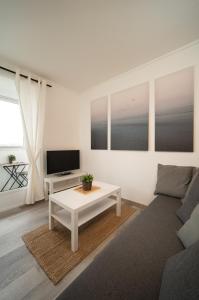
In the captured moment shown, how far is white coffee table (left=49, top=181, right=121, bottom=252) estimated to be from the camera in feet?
4.79

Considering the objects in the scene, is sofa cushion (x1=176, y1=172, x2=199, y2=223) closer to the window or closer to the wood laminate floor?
the wood laminate floor

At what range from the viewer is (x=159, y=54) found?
2129mm

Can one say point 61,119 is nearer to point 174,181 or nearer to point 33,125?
point 33,125

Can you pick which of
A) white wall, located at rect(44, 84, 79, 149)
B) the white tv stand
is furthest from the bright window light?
the white tv stand

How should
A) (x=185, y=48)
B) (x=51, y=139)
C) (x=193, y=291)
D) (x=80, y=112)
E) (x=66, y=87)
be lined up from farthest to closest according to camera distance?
1. (x=80, y=112)
2. (x=66, y=87)
3. (x=51, y=139)
4. (x=185, y=48)
5. (x=193, y=291)

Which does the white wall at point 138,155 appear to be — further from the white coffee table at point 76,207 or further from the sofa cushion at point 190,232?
the sofa cushion at point 190,232

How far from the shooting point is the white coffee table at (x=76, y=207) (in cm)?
146

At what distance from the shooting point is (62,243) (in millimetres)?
1554

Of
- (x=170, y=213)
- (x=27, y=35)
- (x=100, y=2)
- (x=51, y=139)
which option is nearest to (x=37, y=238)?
(x=170, y=213)

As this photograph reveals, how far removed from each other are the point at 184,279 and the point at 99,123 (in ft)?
9.44


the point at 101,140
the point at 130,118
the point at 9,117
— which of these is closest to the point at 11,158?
the point at 9,117

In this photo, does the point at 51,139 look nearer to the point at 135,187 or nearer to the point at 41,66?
the point at 41,66

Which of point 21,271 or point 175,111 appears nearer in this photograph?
point 21,271

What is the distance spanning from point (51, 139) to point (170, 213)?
2.63 metres
